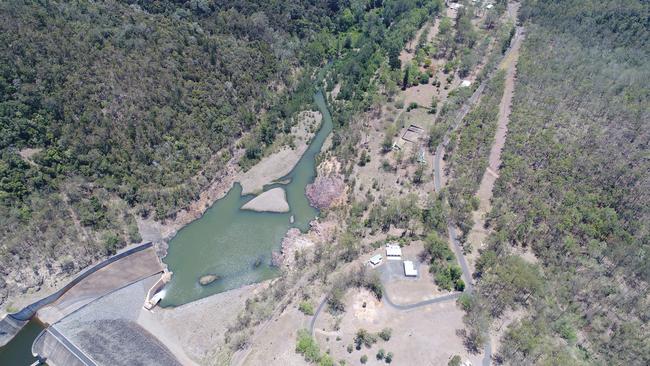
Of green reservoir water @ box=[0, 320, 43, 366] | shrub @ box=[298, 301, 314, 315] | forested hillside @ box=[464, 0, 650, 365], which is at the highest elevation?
green reservoir water @ box=[0, 320, 43, 366]

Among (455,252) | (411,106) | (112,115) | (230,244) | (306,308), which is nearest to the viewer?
(306,308)

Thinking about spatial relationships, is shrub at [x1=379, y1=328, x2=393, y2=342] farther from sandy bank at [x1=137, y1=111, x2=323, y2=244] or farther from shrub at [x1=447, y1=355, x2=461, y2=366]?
sandy bank at [x1=137, y1=111, x2=323, y2=244]

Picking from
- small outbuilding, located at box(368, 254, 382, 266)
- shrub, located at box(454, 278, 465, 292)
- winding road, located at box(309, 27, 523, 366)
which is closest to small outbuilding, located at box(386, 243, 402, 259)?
small outbuilding, located at box(368, 254, 382, 266)

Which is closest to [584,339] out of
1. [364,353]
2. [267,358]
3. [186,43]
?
[364,353]

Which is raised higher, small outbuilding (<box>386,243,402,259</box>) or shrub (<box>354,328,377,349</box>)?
small outbuilding (<box>386,243,402,259</box>)

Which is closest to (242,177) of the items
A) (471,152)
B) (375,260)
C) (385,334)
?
(375,260)

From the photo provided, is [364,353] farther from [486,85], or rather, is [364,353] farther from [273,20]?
[273,20]

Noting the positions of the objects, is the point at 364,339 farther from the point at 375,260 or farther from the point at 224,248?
the point at 224,248
